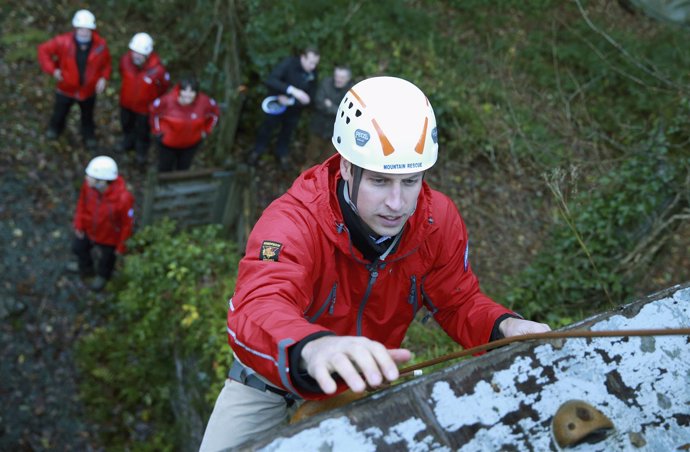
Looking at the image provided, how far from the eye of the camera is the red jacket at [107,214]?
7.55 metres

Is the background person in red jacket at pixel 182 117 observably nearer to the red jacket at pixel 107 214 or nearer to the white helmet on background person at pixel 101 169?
the red jacket at pixel 107 214

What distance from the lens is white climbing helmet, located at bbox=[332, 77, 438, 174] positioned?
277cm

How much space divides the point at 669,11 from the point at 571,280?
313 centimetres

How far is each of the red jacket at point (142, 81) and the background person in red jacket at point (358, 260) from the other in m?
6.75

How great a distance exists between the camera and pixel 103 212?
7.64 m

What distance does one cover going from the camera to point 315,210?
9.38ft

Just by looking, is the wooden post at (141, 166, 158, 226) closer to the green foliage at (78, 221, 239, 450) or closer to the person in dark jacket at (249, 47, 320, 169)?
the green foliage at (78, 221, 239, 450)

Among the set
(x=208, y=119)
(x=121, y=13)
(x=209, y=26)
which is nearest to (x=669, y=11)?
(x=208, y=119)

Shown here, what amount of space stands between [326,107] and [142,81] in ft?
8.83

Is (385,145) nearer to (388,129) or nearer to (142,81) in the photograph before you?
(388,129)

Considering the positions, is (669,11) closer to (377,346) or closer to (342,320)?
(342,320)

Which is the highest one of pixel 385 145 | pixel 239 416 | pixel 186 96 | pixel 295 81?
pixel 295 81

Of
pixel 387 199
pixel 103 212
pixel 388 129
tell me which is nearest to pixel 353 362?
pixel 387 199

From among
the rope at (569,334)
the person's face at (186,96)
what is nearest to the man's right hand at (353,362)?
the rope at (569,334)
